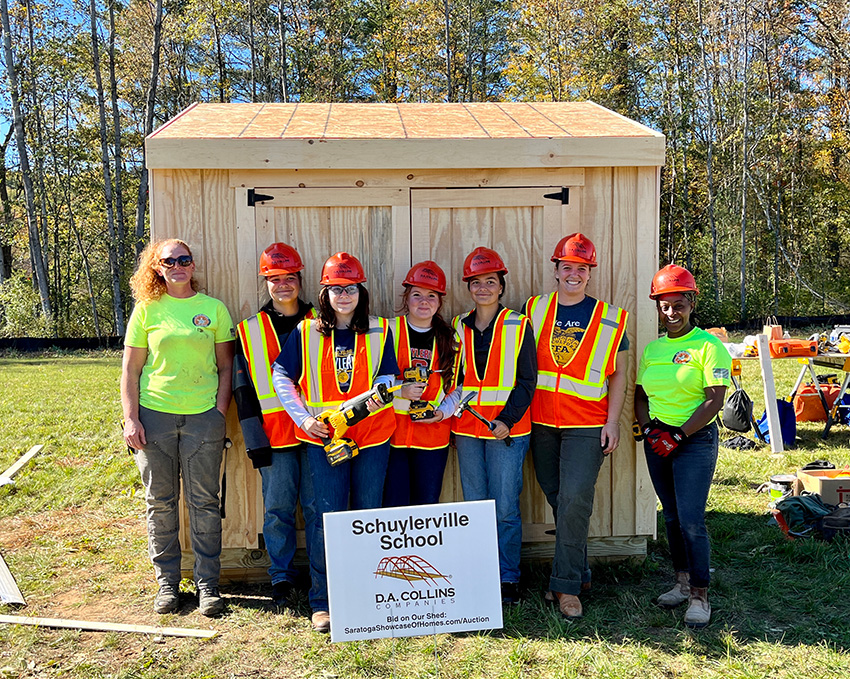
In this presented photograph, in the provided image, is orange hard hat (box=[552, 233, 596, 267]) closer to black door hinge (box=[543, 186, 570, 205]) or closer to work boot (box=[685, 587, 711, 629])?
black door hinge (box=[543, 186, 570, 205])

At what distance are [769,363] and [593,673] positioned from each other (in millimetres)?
5615

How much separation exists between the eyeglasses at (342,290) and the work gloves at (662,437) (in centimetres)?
181

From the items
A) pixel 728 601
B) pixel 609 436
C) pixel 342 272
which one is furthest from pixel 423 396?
pixel 728 601

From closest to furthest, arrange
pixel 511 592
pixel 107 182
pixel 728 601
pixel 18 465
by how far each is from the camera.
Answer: pixel 511 592 < pixel 728 601 < pixel 18 465 < pixel 107 182

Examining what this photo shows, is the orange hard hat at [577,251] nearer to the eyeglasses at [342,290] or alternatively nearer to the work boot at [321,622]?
the eyeglasses at [342,290]

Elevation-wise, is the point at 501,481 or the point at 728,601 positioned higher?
the point at 501,481

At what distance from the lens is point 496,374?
4.33 meters

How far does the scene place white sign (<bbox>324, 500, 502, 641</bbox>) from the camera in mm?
3848

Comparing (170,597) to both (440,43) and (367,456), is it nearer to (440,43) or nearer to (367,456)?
(367,456)

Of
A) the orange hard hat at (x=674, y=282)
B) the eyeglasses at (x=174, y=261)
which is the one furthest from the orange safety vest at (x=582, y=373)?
the eyeglasses at (x=174, y=261)

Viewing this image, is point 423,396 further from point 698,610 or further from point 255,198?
point 698,610

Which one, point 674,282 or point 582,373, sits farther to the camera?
point 582,373

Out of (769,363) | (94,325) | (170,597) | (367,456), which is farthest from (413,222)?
(94,325)

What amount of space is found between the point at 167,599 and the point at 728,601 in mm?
3370
